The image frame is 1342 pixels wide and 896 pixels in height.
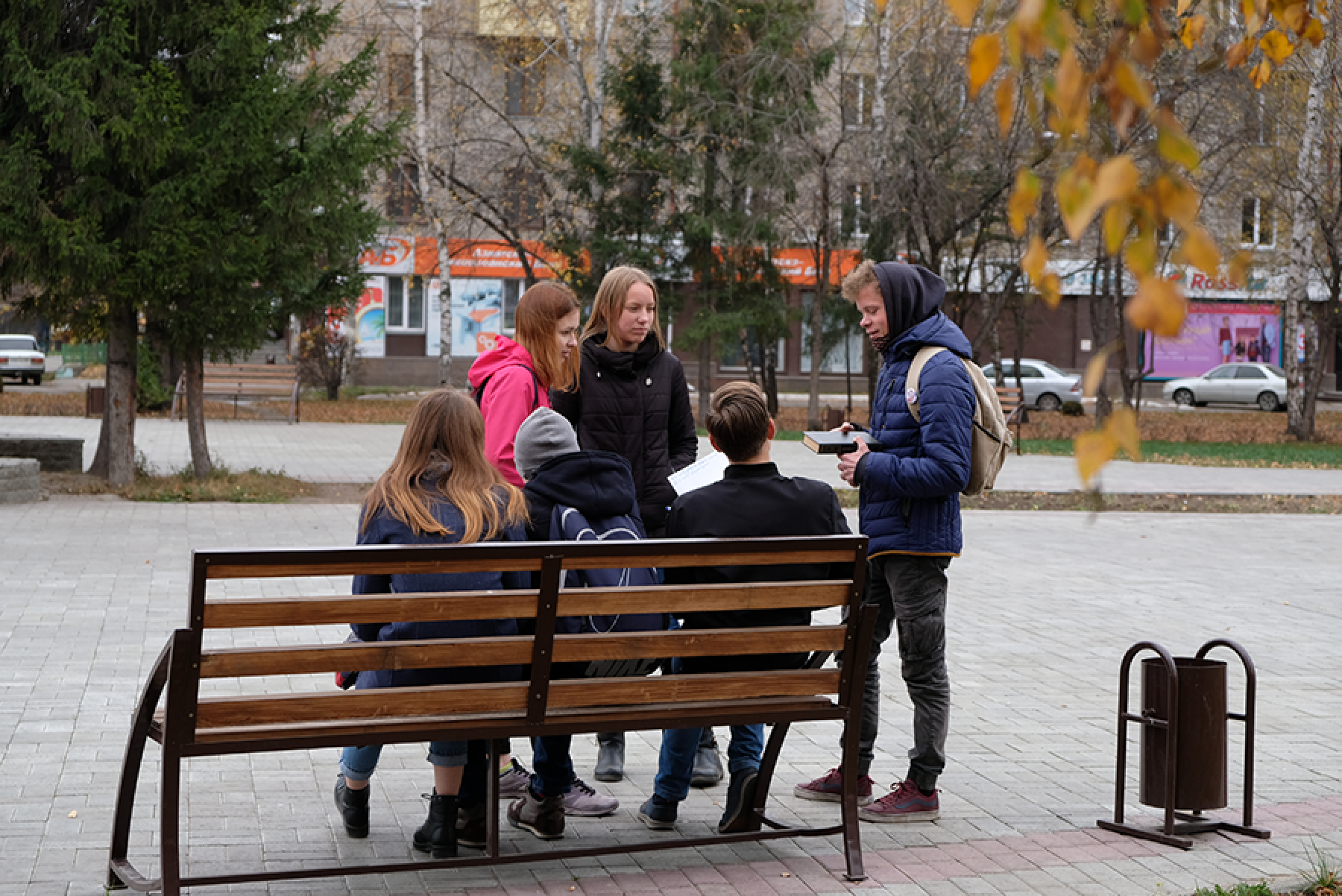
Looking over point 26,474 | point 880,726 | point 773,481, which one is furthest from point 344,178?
point 773,481

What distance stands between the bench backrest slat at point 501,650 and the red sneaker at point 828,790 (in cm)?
92

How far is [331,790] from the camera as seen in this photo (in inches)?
202

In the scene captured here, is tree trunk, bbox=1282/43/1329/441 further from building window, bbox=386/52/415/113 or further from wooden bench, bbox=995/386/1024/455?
building window, bbox=386/52/415/113

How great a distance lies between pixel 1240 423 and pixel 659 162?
55.1ft

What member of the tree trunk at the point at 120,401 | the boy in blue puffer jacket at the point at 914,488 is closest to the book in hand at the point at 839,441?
the boy in blue puffer jacket at the point at 914,488

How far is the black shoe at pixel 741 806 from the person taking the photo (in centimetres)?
461

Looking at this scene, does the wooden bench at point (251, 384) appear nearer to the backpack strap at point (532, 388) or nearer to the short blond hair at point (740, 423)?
the backpack strap at point (532, 388)

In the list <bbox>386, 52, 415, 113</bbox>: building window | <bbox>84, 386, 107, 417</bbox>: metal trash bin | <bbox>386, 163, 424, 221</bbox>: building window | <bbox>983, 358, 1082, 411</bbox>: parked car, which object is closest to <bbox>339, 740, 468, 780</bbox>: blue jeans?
<bbox>84, 386, 107, 417</bbox>: metal trash bin

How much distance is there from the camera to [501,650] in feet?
13.0

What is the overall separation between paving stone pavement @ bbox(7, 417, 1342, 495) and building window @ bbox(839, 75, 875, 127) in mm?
6775

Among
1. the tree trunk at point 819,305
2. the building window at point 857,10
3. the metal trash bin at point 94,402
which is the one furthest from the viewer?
the tree trunk at point 819,305

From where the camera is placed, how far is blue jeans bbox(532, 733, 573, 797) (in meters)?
4.56

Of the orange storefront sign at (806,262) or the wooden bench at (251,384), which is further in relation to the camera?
the orange storefront sign at (806,262)

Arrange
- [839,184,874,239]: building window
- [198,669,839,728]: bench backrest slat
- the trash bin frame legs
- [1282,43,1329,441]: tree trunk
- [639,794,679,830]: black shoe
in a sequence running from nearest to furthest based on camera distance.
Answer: [198,669,839,728]: bench backrest slat → the trash bin frame legs → [639,794,679,830]: black shoe → [1282,43,1329,441]: tree trunk → [839,184,874,239]: building window
